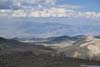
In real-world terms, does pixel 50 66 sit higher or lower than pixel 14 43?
lower

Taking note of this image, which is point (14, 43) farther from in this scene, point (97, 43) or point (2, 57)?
point (97, 43)

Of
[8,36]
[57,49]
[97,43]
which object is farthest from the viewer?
[8,36]

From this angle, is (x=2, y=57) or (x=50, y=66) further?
(x=2, y=57)

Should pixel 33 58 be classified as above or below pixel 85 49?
below

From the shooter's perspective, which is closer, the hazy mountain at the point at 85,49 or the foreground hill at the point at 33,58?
the foreground hill at the point at 33,58

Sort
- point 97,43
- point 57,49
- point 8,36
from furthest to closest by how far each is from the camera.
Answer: point 8,36 < point 97,43 < point 57,49

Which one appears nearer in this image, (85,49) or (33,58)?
(85,49)

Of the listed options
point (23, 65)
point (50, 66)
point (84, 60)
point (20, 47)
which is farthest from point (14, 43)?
point (84, 60)

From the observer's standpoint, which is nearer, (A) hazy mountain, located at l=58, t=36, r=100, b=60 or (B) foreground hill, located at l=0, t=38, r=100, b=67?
(B) foreground hill, located at l=0, t=38, r=100, b=67
